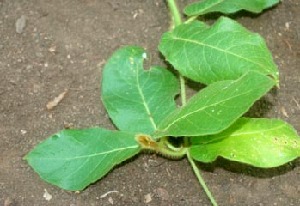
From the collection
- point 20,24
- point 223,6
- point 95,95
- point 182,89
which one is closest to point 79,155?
point 95,95

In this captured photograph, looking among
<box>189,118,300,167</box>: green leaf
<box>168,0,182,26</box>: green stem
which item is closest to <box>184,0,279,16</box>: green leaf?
<box>168,0,182,26</box>: green stem

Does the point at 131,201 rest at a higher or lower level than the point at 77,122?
lower

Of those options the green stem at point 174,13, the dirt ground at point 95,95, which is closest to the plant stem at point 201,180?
the dirt ground at point 95,95


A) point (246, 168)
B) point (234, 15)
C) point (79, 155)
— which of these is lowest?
point (246, 168)

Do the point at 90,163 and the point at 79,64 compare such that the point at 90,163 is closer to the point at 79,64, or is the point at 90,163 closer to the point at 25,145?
the point at 25,145

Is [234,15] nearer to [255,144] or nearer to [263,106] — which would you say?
[263,106]

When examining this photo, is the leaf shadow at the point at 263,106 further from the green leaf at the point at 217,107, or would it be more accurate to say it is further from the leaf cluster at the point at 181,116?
the green leaf at the point at 217,107

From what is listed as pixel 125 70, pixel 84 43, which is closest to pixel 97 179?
pixel 125 70

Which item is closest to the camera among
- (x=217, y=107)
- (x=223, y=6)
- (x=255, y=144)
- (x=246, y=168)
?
(x=217, y=107)
